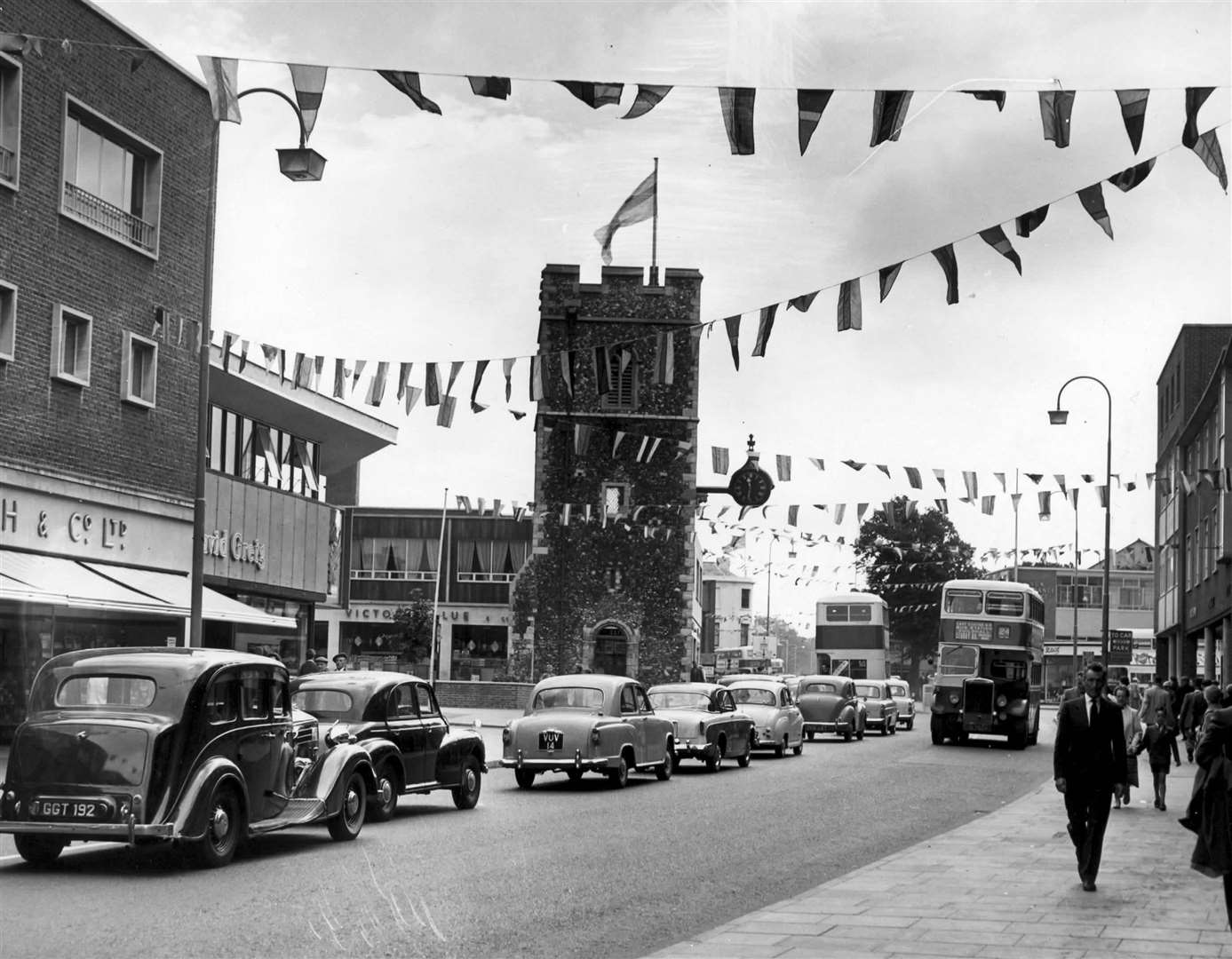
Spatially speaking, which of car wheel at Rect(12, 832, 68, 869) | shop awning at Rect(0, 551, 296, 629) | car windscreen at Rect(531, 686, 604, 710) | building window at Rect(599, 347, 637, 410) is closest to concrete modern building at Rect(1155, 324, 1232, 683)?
car windscreen at Rect(531, 686, 604, 710)

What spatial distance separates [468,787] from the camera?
1872 centimetres

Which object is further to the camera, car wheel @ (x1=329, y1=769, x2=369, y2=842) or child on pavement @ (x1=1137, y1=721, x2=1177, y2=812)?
child on pavement @ (x1=1137, y1=721, x2=1177, y2=812)

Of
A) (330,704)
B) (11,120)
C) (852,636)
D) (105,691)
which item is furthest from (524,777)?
(852,636)

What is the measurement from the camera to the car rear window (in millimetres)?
12953

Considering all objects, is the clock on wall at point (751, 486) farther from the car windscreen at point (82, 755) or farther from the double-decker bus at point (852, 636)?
the car windscreen at point (82, 755)

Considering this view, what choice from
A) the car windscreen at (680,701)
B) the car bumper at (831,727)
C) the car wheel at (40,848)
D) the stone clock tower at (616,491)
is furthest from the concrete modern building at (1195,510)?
the car wheel at (40,848)

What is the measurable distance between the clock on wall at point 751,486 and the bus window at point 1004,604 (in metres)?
17.1

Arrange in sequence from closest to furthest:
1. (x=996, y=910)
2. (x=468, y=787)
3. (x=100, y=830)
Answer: (x=996, y=910)
(x=100, y=830)
(x=468, y=787)

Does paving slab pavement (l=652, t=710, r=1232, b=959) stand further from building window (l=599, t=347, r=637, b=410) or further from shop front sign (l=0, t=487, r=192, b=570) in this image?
building window (l=599, t=347, r=637, b=410)

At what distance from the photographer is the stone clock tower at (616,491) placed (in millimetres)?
58125

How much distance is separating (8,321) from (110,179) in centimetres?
415

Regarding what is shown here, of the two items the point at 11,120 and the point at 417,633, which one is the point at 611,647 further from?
the point at 11,120

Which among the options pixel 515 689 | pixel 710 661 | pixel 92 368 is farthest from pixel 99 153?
pixel 710 661

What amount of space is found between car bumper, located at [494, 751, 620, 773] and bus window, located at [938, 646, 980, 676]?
17099 millimetres
